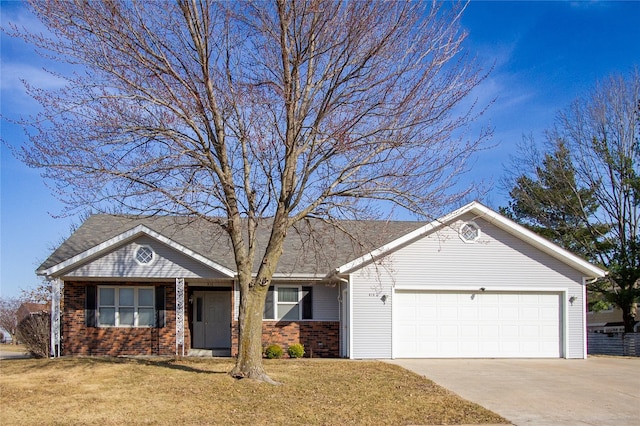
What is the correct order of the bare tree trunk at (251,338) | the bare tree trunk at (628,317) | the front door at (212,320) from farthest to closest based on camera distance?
the bare tree trunk at (628,317) < the front door at (212,320) < the bare tree trunk at (251,338)

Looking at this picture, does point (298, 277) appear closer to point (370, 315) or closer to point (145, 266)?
point (370, 315)

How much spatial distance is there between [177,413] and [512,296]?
13.7m

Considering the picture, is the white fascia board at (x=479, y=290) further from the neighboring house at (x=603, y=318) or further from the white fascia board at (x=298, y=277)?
the neighboring house at (x=603, y=318)

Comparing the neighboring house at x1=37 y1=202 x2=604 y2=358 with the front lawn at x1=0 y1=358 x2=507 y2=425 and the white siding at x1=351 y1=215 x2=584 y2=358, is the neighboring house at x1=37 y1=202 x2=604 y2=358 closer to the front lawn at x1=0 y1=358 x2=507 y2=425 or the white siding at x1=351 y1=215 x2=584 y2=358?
the white siding at x1=351 y1=215 x2=584 y2=358

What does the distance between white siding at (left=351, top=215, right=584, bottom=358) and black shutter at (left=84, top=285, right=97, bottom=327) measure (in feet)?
27.7

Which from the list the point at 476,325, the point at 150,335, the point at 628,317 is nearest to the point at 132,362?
the point at 150,335

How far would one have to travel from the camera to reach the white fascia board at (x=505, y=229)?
20.4 m

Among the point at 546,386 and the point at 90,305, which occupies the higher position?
the point at 90,305

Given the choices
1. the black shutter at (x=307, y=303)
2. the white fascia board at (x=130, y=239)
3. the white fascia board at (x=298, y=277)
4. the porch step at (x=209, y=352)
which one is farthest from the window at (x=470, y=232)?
the porch step at (x=209, y=352)

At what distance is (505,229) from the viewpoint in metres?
21.5

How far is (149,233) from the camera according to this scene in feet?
67.9

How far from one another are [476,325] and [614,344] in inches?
366

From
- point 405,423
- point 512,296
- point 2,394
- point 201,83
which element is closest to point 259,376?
point 405,423

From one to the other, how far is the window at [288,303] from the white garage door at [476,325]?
3125mm
